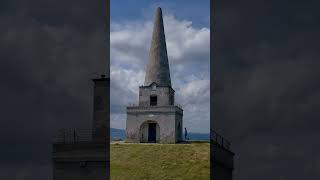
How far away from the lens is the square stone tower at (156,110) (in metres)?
32.2

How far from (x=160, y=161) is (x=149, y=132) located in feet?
21.7

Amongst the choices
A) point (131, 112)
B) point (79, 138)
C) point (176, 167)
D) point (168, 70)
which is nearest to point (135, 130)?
point (131, 112)

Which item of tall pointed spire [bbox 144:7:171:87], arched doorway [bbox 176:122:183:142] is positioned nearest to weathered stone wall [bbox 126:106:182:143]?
arched doorway [bbox 176:122:183:142]

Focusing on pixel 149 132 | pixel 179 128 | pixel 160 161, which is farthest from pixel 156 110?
pixel 160 161

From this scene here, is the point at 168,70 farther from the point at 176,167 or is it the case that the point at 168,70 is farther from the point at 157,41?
the point at 176,167

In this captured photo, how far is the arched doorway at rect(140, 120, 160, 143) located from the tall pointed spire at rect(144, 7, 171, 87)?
9.87ft

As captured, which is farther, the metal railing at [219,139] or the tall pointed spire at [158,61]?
the tall pointed spire at [158,61]

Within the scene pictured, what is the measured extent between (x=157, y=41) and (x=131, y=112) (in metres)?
5.89

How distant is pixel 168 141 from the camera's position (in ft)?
105

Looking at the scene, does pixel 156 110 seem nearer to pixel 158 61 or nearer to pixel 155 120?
pixel 155 120

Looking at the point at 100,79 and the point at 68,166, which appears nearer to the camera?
the point at 68,166

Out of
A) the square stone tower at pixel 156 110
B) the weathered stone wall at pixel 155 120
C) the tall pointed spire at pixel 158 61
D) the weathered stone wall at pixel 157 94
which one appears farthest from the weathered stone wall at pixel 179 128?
the tall pointed spire at pixel 158 61

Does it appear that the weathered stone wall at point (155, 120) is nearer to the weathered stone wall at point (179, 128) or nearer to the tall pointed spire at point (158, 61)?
the weathered stone wall at point (179, 128)

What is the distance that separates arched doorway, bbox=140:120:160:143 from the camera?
32.5 m
